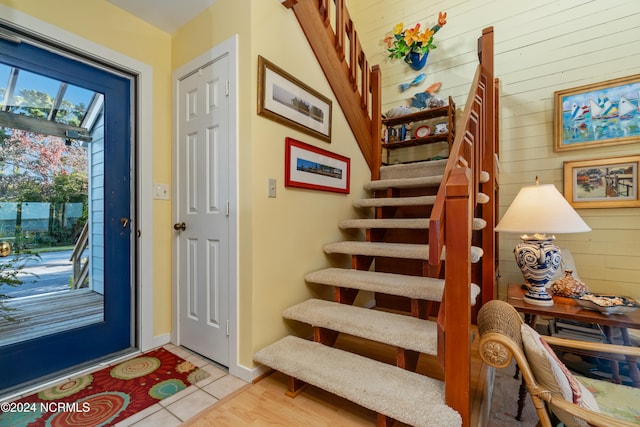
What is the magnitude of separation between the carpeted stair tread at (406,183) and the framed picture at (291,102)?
25.7 inches

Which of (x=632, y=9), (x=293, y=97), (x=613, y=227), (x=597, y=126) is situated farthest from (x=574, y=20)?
(x=293, y=97)

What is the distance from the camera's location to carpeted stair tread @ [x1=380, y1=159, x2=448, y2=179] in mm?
2469

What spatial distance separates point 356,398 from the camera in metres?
1.18

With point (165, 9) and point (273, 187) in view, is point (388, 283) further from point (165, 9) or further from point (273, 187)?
point (165, 9)

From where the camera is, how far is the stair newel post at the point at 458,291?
1.05 meters

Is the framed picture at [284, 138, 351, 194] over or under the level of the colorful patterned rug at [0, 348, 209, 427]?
over

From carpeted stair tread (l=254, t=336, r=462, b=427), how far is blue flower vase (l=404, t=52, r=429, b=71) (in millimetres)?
3117

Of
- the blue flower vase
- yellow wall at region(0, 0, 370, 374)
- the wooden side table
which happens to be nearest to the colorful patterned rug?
yellow wall at region(0, 0, 370, 374)

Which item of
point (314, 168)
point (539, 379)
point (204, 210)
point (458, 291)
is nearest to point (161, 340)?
point (204, 210)

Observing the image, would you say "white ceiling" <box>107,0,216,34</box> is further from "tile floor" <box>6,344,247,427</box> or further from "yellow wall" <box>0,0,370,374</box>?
"tile floor" <box>6,344,247,427</box>

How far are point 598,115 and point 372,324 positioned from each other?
2.61m

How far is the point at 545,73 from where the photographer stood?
8.38 feet

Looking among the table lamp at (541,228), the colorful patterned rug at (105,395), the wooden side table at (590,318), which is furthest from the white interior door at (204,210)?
the table lamp at (541,228)

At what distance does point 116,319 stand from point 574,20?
4374 millimetres
